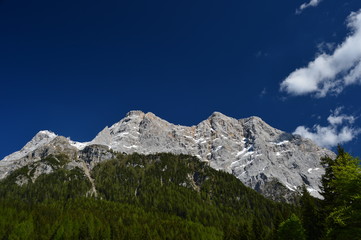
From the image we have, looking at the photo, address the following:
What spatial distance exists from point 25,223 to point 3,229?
710cm

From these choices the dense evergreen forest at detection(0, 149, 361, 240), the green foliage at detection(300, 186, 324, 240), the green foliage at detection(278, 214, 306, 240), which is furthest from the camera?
the green foliage at detection(278, 214, 306, 240)

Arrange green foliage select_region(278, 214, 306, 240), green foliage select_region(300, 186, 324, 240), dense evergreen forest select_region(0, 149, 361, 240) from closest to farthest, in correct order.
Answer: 1. dense evergreen forest select_region(0, 149, 361, 240)
2. green foliage select_region(300, 186, 324, 240)
3. green foliage select_region(278, 214, 306, 240)

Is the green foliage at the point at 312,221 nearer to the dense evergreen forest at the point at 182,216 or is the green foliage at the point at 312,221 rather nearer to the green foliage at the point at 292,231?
the dense evergreen forest at the point at 182,216

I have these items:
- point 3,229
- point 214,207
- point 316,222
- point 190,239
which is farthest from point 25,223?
point 214,207

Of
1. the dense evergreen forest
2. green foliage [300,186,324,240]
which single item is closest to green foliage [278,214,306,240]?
the dense evergreen forest

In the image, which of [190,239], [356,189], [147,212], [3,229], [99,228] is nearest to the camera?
[356,189]

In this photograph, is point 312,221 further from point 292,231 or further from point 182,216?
point 182,216

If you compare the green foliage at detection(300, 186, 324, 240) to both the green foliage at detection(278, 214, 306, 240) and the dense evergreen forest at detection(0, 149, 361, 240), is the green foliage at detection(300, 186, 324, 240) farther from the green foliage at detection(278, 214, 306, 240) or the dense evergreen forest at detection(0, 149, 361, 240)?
the green foliage at detection(278, 214, 306, 240)

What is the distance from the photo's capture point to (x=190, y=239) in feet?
382

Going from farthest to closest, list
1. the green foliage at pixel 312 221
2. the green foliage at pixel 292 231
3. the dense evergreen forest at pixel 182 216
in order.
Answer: the green foliage at pixel 292 231 → the green foliage at pixel 312 221 → the dense evergreen forest at pixel 182 216

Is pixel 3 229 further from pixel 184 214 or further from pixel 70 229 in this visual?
pixel 184 214

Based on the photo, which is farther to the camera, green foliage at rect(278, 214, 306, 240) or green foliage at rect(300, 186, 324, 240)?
green foliage at rect(278, 214, 306, 240)

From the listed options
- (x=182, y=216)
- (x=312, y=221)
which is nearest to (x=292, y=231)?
(x=312, y=221)

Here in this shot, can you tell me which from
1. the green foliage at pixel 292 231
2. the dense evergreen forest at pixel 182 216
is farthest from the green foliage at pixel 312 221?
the green foliage at pixel 292 231
